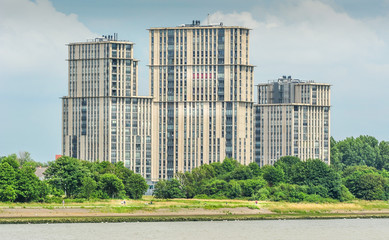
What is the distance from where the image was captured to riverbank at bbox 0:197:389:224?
541ft

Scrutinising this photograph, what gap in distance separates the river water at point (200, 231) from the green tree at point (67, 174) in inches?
1322

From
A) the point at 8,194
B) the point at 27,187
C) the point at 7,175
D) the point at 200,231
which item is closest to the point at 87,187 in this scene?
the point at 27,187

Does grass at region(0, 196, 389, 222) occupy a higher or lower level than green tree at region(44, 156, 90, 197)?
lower

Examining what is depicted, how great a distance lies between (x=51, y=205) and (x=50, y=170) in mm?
19939

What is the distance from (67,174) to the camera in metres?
194

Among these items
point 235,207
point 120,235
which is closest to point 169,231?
point 120,235

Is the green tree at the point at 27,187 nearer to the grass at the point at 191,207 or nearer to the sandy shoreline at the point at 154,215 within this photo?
the grass at the point at 191,207

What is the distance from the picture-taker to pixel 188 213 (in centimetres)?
18162

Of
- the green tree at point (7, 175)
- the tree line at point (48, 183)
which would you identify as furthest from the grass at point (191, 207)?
the green tree at point (7, 175)

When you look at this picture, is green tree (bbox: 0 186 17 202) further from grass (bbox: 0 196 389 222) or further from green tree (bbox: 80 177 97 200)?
green tree (bbox: 80 177 97 200)

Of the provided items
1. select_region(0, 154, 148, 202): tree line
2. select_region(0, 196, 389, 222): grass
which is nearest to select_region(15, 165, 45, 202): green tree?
select_region(0, 154, 148, 202): tree line

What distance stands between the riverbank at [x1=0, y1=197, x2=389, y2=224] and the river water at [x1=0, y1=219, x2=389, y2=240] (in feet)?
14.9

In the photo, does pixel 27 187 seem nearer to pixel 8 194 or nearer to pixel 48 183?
pixel 8 194

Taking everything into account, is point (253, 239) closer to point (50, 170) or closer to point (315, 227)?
point (315, 227)
